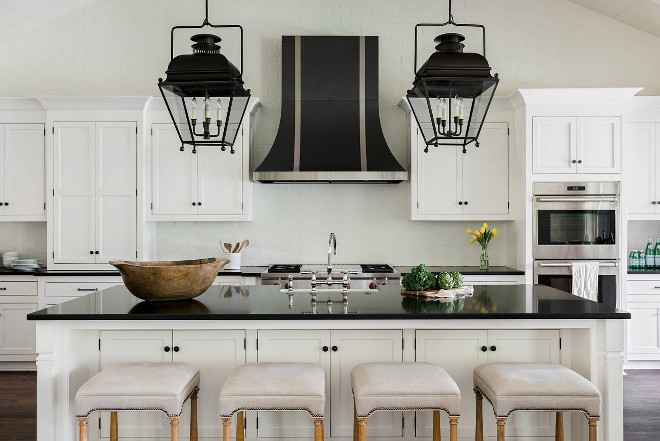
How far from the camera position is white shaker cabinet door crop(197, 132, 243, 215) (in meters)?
5.49

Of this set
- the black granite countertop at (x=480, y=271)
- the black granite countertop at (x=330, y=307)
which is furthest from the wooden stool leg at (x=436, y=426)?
the black granite countertop at (x=480, y=271)

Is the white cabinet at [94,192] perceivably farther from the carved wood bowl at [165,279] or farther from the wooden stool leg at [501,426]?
the wooden stool leg at [501,426]

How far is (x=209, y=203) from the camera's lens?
5.50 meters

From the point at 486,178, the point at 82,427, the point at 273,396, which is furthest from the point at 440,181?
the point at 82,427

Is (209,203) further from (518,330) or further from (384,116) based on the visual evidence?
(518,330)

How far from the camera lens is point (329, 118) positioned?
558 centimetres

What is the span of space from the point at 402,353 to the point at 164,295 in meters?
1.30

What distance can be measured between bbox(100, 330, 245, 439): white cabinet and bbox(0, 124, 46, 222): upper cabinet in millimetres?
2887

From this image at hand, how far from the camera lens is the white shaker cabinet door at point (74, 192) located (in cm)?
537

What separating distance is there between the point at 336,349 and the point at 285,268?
7.76 feet

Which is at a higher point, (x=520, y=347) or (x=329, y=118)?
(x=329, y=118)

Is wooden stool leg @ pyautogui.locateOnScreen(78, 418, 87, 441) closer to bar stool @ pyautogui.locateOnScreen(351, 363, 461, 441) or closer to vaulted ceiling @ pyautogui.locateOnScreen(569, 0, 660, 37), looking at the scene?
bar stool @ pyautogui.locateOnScreen(351, 363, 461, 441)

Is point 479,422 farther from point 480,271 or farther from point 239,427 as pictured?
point 480,271

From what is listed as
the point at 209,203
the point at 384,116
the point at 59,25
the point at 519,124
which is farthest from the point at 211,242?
the point at 519,124
